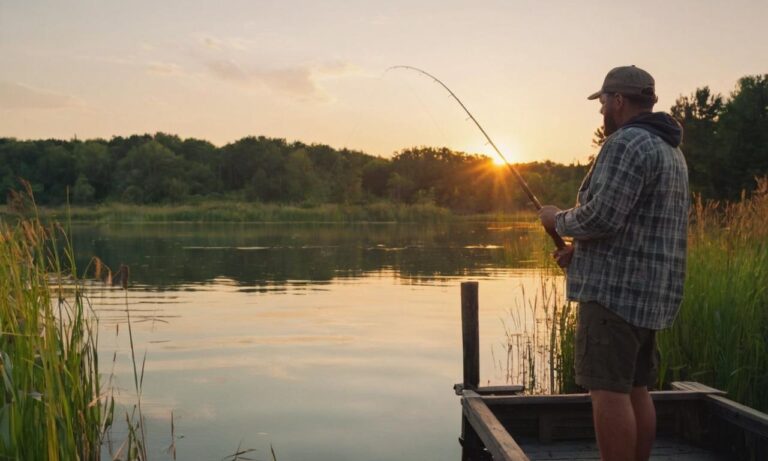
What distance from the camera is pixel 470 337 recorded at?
20.0 ft

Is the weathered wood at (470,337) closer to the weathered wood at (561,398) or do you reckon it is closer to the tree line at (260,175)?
the weathered wood at (561,398)

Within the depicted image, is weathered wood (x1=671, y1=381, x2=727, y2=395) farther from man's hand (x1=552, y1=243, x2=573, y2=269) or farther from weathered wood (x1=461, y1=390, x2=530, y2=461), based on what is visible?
man's hand (x1=552, y1=243, x2=573, y2=269)

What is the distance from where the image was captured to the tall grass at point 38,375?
3.01 m

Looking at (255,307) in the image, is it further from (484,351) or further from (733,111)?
(733,111)

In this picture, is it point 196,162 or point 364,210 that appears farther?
point 196,162

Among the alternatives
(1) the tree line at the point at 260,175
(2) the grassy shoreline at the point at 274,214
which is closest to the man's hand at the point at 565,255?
(2) the grassy shoreline at the point at 274,214

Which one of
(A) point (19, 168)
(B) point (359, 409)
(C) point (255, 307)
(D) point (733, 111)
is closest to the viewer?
(B) point (359, 409)

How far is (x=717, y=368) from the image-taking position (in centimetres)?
612

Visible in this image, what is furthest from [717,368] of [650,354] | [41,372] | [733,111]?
[733,111]

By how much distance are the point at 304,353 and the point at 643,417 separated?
269 inches

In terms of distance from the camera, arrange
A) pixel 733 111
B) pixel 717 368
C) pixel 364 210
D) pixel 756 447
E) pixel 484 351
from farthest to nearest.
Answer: pixel 364 210 < pixel 733 111 < pixel 484 351 < pixel 717 368 < pixel 756 447

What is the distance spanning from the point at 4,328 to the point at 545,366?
19.9ft

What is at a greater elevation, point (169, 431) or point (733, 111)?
point (733, 111)

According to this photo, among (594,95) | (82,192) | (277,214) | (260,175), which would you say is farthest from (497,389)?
(260,175)
